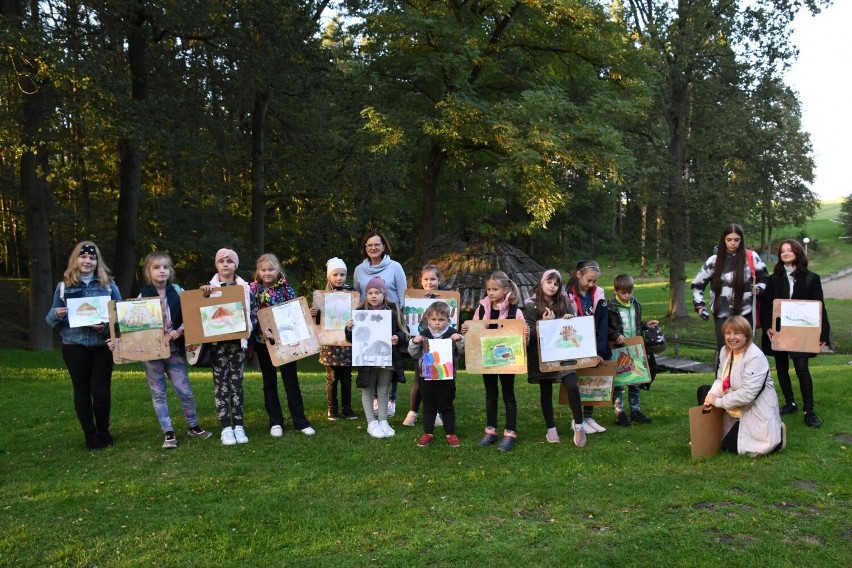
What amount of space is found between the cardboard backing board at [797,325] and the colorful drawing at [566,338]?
2.42 m

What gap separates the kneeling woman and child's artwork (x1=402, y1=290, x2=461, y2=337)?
280 cm

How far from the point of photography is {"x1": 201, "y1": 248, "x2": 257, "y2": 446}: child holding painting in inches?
271

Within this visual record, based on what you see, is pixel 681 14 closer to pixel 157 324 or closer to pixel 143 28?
pixel 143 28

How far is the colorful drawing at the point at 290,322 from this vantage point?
22.7 ft

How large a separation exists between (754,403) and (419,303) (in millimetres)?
3544

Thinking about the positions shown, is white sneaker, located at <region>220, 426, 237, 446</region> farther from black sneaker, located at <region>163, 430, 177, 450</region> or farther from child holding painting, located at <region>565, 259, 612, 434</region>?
child holding painting, located at <region>565, 259, 612, 434</region>

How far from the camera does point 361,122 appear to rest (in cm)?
1989

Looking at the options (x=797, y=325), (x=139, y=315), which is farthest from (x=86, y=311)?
(x=797, y=325)

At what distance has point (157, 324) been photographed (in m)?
6.64

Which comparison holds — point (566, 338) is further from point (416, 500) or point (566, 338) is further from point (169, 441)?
point (169, 441)

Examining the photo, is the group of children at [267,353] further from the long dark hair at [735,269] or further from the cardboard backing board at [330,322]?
the long dark hair at [735,269]

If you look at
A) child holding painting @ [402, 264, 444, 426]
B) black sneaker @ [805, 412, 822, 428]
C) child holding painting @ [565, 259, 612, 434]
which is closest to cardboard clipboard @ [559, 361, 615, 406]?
child holding painting @ [565, 259, 612, 434]

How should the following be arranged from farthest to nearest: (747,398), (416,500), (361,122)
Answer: (361,122) → (747,398) → (416,500)

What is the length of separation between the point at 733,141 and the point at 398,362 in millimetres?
25165
